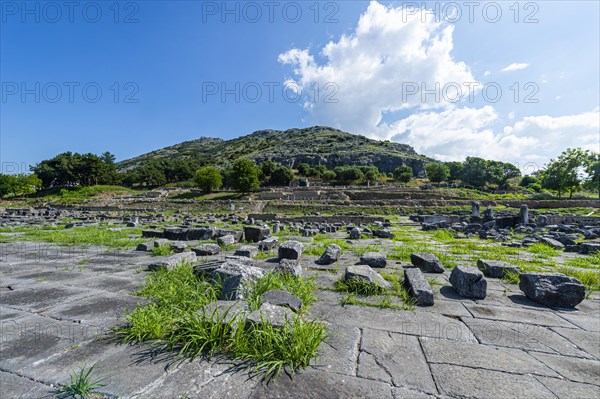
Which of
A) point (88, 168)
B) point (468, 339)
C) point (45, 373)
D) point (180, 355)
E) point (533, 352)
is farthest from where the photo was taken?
point (88, 168)

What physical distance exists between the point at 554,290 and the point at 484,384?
2.84m

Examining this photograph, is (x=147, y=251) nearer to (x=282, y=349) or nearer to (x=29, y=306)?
(x=29, y=306)

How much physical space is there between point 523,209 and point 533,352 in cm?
1880

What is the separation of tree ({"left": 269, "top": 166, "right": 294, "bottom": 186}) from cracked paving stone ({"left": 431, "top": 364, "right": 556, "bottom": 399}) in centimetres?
6961

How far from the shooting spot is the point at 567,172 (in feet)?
152

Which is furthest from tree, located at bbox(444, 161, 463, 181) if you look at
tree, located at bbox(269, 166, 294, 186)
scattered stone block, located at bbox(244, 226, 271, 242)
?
scattered stone block, located at bbox(244, 226, 271, 242)

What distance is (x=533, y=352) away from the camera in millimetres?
2547

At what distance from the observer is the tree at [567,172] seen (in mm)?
45750

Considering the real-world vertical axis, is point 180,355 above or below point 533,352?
above

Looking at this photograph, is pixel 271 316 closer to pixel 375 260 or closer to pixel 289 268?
pixel 289 268

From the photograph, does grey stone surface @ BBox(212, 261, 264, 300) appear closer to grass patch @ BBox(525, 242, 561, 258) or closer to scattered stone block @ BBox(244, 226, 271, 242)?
scattered stone block @ BBox(244, 226, 271, 242)

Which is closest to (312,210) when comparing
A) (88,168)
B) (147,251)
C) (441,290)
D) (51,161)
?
(147,251)

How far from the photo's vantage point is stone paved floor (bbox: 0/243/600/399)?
191cm

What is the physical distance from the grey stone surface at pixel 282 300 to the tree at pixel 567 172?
2428 inches
